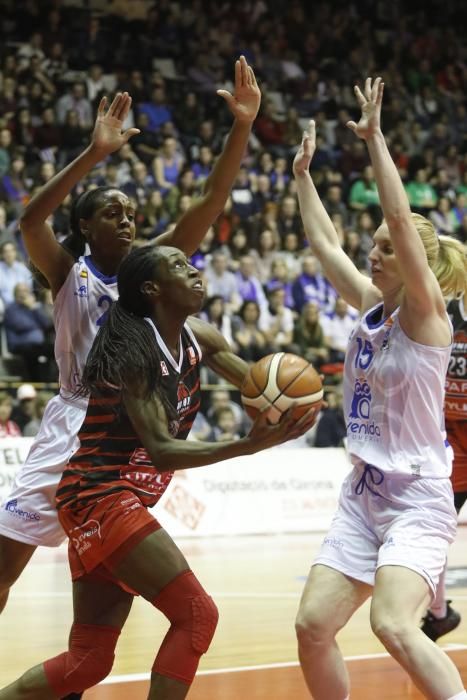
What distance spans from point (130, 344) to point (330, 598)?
1.13 meters

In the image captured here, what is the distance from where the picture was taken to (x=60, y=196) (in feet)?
16.1

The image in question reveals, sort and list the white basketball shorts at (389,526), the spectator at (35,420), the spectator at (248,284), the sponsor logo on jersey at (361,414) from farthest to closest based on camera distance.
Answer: the spectator at (248,284), the spectator at (35,420), the sponsor logo on jersey at (361,414), the white basketball shorts at (389,526)

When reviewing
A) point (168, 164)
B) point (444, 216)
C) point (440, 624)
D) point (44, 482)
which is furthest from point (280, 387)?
point (444, 216)

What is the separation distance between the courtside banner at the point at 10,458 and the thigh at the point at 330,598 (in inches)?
294

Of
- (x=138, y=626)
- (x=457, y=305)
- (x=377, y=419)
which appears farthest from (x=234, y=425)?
(x=377, y=419)

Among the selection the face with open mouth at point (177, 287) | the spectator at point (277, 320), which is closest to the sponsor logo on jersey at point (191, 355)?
the face with open mouth at point (177, 287)

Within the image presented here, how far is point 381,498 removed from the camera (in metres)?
4.40

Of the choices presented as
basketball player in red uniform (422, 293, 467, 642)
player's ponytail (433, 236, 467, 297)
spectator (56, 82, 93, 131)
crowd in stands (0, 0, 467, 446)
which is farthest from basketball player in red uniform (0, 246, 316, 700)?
spectator (56, 82, 93, 131)

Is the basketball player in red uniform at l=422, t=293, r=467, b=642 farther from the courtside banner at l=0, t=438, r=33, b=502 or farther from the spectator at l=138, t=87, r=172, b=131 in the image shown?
the spectator at l=138, t=87, r=172, b=131

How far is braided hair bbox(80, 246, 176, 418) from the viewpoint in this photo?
4.13 metres

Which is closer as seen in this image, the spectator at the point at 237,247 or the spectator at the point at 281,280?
the spectator at the point at 281,280

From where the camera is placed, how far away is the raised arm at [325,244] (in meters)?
5.00

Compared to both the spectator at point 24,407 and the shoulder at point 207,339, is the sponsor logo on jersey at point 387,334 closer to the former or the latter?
the shoulder at point 207,339

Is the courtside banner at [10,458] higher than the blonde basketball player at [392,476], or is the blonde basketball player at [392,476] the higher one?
the blonde basketball player at [392,476]
